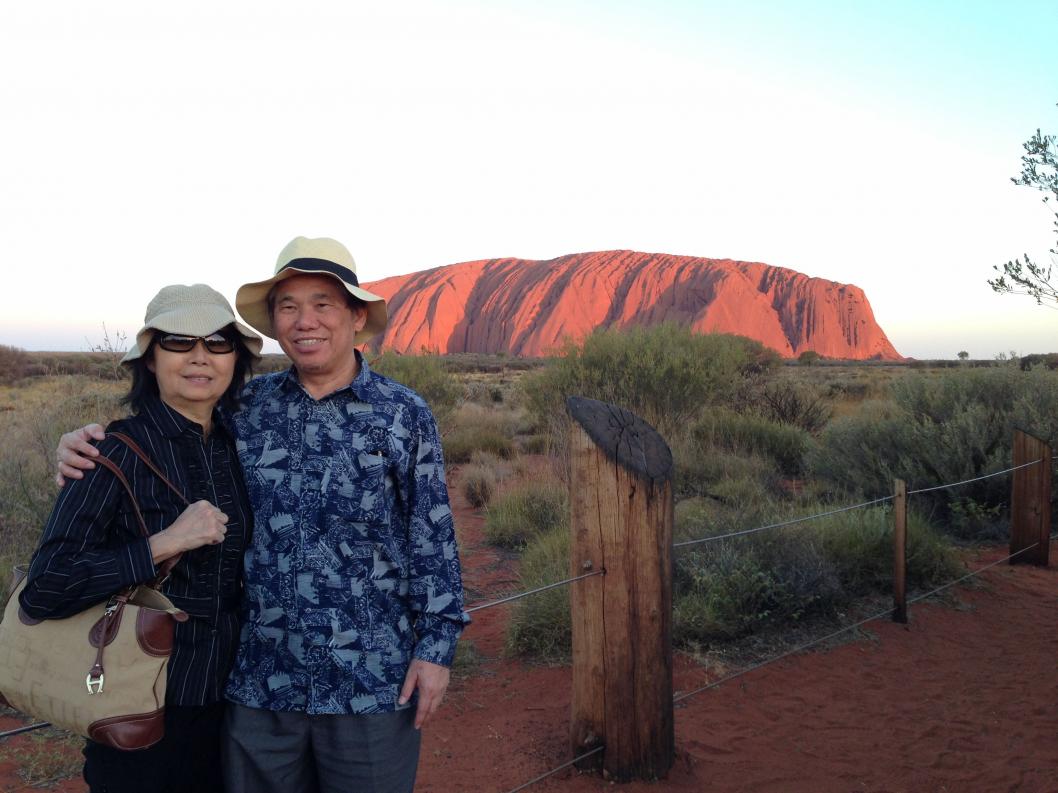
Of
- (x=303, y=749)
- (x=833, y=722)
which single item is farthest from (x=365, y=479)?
(x=833, y=722)

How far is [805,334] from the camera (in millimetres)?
82688

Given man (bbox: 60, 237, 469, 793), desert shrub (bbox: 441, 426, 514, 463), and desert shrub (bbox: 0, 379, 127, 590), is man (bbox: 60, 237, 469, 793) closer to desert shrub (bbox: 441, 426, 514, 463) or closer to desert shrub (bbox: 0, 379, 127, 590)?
desert shrub (bbox: 0, 379, 127, 590)

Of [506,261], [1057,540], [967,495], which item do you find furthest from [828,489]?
[506,261]

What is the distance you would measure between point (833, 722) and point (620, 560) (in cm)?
195

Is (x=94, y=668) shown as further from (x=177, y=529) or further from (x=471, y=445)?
(x=471, y=445)

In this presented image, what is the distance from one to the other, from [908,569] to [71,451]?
6.03 m

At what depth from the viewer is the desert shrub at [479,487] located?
31.7 feet

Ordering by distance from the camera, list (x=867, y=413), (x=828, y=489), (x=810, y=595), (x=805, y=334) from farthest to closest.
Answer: (x=805, y=334) < (x=867, y=413) < (x=828, y=489) < (x=810, y=595)

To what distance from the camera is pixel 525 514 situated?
7883mm

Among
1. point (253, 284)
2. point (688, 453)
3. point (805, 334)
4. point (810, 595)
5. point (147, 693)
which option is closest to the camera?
point (147, 693)

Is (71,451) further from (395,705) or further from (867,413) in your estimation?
(867,413)

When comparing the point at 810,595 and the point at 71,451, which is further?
the point at 810,595

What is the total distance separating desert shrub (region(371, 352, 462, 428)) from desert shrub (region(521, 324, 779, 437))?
155cm

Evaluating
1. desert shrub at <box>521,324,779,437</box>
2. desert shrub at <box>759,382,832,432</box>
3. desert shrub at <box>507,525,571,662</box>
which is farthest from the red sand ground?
desert shrub at <box>759,382,832,432</box>
